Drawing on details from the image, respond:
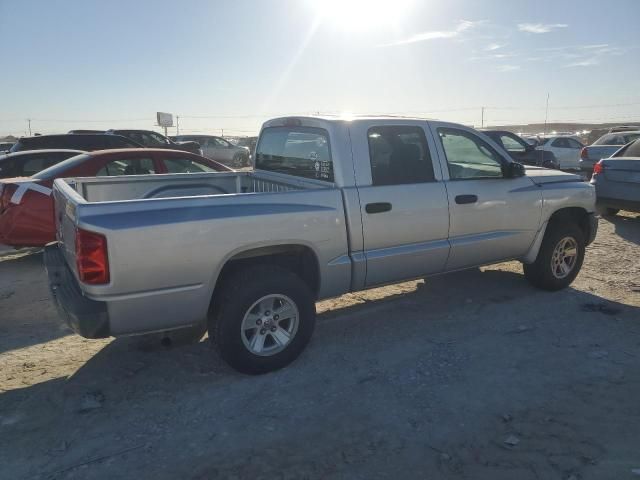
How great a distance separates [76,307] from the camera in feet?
10.3

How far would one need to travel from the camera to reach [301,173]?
4488 mm

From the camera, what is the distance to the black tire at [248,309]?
350 cm

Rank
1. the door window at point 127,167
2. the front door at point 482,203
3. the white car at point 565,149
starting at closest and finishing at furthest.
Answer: the front door at point 482,203
the door window at point 127,167
the white car at point 565,149

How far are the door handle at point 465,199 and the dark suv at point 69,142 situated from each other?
30.1ft

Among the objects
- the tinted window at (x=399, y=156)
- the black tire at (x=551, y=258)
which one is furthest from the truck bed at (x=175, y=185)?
the black tire at (x=551, y=258)

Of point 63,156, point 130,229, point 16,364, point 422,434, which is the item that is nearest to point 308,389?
point 422,434

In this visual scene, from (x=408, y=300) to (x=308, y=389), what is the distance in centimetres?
213

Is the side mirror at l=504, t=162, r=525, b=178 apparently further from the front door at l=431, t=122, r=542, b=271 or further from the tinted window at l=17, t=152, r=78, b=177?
the tinted window at l=17, t=152, r=78, b=177

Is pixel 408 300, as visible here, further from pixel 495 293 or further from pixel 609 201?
pixel 609 201

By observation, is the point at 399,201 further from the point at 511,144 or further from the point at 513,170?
the point at 511,144

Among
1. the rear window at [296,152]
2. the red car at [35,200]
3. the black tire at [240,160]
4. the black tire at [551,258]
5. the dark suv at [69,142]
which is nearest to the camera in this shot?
the rear window at [296,152]

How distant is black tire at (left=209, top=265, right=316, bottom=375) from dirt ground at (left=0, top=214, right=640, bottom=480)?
0.47 ft

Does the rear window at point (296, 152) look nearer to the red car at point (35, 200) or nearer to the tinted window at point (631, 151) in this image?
the red car at point (35, 200)

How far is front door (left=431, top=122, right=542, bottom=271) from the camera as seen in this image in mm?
4616
